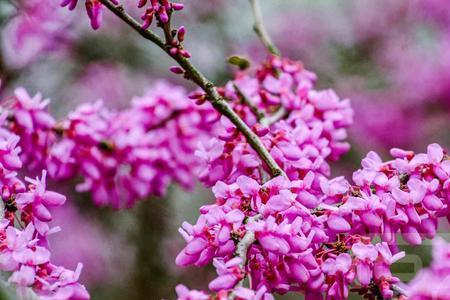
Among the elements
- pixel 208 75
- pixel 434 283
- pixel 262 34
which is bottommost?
pixel 434 283

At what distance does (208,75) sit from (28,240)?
5.19 feet

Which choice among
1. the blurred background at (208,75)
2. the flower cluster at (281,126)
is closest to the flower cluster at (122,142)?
the flower cluster at (281,126)

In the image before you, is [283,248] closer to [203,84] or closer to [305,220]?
[305,220]

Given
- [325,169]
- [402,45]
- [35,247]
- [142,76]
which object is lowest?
[35,247]

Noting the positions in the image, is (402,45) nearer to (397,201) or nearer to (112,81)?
(112,81)

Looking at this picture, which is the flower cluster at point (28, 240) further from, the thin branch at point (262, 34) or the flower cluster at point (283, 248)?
the thin branch at point (262, 34)

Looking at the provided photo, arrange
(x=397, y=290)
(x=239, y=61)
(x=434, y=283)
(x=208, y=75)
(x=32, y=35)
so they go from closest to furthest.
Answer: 1. (x=434, y=283)
2. (x=397, y=290)
3. (x=239, y=61)
4. (x=32, y=35)
5. (x=208, y=75)

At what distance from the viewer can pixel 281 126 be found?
1276 mm

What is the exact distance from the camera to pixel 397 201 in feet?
3.43

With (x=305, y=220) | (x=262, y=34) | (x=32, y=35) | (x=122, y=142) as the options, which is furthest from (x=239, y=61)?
(x=32, y=35)

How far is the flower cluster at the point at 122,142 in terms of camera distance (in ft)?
4.86

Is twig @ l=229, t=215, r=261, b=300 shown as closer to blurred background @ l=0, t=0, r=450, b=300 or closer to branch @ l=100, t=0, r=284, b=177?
branch @ l=100, t=0, r=284, b=177

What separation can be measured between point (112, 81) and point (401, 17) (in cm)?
111

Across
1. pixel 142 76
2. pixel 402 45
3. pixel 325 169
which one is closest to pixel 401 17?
pixel 402 45
